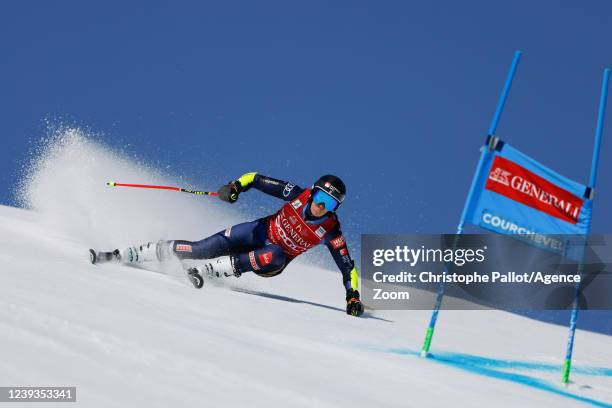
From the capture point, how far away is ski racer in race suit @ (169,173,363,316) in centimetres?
680

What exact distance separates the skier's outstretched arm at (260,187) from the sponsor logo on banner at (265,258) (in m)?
0.61

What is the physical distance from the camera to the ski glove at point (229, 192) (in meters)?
7.02

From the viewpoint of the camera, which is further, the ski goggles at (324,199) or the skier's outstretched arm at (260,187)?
the skier's outstretched arm at (260,187)

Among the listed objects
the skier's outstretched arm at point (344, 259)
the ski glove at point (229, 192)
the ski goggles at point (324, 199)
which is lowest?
the skier's outstretched arm at point (344, 259)

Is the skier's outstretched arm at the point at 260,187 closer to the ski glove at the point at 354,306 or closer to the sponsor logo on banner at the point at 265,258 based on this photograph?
the sponsor logo on banner at the point at 265,258

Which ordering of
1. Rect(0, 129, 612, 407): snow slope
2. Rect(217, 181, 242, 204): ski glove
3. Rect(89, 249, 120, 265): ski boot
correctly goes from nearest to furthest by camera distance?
Rect(0, 129, 612, 407): snow slope, Rect(89, 249, 120, 265): ski boot, Rect(217, 181, 242, 204): ski glove

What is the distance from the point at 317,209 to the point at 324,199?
144 millimetres

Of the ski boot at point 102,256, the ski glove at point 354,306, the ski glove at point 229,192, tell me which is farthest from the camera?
the ski glove at point 229,192

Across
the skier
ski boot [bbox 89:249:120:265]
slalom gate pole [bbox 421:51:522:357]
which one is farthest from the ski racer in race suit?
slalom gate pole [bbox 421:51:522:357]

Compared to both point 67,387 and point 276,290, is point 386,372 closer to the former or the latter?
point 67,387

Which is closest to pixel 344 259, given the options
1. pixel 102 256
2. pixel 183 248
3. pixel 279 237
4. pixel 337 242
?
pixel 337 242

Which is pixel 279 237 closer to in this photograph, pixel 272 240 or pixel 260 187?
pixel 272 240

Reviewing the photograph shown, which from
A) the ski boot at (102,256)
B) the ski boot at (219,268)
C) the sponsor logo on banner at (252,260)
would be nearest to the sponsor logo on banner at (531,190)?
the sponsor logo on banner at (252,260)

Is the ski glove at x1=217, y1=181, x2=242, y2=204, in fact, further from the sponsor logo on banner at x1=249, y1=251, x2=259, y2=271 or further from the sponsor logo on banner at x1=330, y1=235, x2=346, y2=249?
the sponsor logo on banner at x1=330, y1=235, x2=346, y2=249
